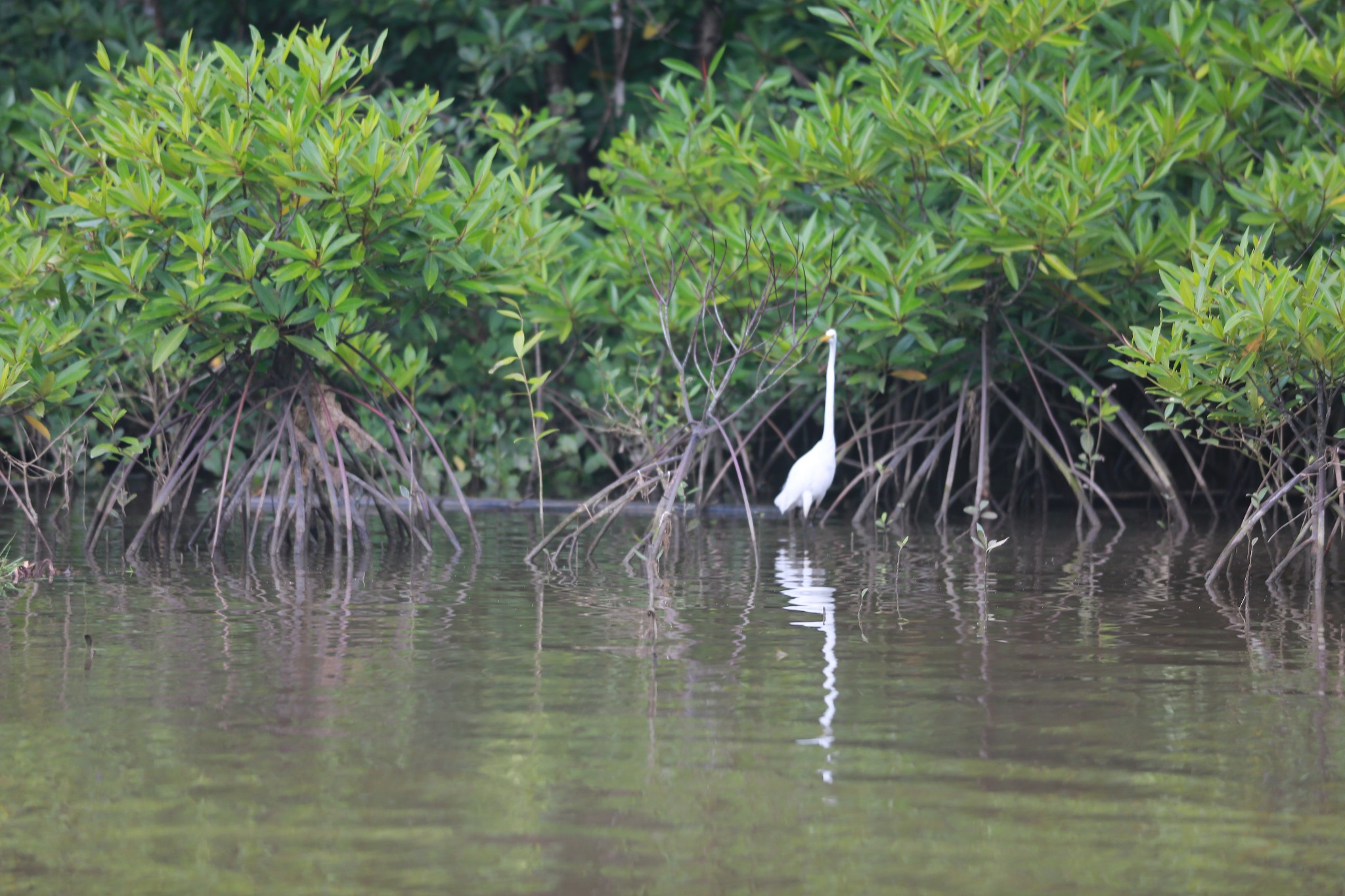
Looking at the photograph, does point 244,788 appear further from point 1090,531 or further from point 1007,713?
point 1090,531

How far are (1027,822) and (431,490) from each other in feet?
32.0

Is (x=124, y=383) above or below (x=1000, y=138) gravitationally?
below

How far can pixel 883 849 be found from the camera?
341 centimetres

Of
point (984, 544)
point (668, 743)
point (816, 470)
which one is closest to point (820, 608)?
point (984, 544)

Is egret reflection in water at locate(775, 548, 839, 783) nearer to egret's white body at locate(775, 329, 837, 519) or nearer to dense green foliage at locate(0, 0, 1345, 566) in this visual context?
egret's white body at locate(775, 329, 837, 519)

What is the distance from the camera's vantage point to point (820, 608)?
678cm

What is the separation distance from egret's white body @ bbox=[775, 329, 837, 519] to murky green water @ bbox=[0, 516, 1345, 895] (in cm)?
294

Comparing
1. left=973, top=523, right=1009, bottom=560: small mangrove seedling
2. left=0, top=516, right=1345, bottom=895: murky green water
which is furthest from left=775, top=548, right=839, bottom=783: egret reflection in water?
left=973, top=523, right=1009, bottom=560: small mangrove seedling

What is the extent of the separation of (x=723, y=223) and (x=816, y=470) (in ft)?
8.69

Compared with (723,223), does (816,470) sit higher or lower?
lower

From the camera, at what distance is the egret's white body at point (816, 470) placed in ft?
33.0

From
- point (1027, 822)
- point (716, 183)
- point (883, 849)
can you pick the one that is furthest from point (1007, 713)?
point (716, 183)

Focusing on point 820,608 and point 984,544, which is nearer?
point 820,608

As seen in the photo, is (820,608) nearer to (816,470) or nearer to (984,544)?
(984,544)
